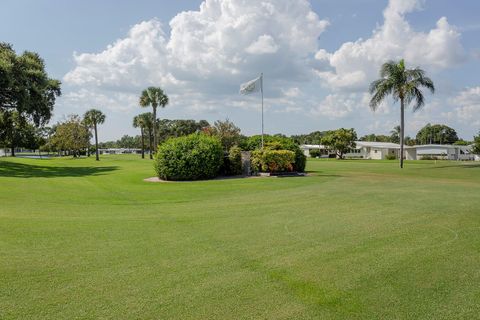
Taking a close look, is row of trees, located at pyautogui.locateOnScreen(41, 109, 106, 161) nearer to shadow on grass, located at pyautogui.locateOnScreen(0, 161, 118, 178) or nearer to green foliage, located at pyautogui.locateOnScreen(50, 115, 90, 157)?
green foliage, located at pyautogui.locateOnScreen(50, 115, 90, 157)

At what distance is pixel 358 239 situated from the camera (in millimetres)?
7008

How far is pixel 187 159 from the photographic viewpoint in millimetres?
21281

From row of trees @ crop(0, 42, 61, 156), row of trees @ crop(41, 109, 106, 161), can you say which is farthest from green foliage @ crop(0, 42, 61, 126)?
row of trees @ crop(41, 109, 106, 161)

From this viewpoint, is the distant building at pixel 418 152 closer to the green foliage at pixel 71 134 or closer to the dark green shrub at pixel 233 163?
the green foliage at pixel 71 134

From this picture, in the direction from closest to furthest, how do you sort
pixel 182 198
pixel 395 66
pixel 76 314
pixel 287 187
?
pixel 76 314 → pixel 182 198 → pixel 287 187 → pixel 395 66

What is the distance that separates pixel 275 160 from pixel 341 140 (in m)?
53.2

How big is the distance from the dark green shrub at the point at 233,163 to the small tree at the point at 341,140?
171ft

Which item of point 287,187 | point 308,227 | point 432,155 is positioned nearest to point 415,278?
point 308,227

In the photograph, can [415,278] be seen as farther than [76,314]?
Yes

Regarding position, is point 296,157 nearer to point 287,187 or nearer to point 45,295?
point 287,187

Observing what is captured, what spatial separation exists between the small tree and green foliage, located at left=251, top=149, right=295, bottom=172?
171 feet

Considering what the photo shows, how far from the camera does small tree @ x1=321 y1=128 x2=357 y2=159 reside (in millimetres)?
72938

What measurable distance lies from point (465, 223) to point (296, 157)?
16.2 meters

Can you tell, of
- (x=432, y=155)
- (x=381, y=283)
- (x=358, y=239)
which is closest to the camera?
(x=381, y=283)
